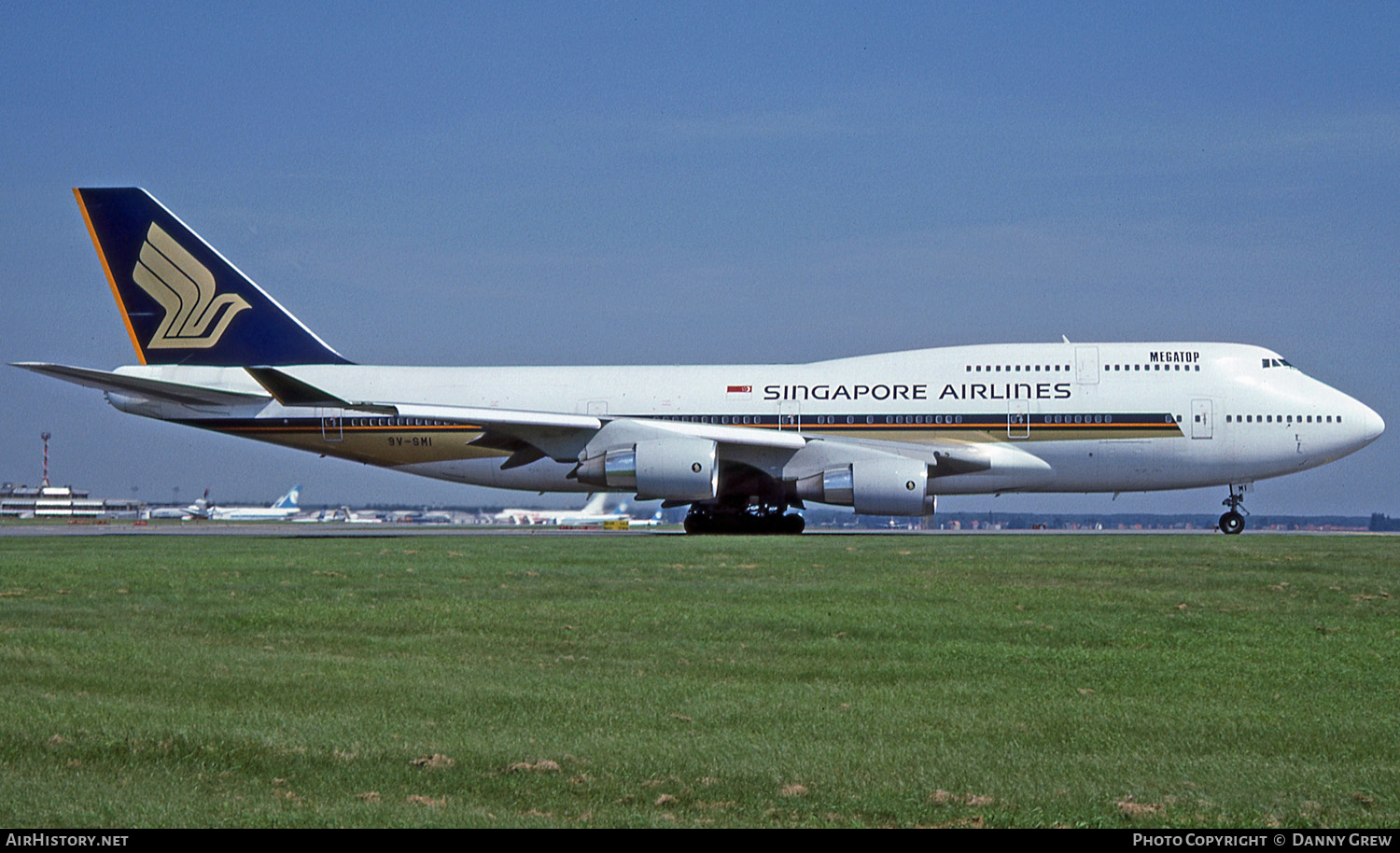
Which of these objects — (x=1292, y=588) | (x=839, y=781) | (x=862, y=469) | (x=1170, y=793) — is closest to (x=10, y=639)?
(x=839, y=781)

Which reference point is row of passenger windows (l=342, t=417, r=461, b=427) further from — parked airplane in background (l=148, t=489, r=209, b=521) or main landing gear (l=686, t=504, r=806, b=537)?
parked airplane in background (l=148, t=489, r=209, b=521)

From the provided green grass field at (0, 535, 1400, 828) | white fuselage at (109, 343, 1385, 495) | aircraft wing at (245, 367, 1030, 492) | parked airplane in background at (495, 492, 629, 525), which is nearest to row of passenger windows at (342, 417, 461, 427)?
white fuselage at (109, 343, 1385, 495)

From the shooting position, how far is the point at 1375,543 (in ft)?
81.4

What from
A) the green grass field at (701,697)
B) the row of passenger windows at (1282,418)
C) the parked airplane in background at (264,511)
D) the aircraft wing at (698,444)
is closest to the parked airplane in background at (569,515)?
the parked airplane in background at (264,511)

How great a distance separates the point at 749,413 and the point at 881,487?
14.8 feet

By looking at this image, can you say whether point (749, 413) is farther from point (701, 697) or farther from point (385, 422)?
point (701, 697)

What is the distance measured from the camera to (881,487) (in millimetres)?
28688

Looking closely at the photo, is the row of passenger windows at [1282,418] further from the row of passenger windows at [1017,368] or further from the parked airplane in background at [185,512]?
the parked airplane in background at [185,512]

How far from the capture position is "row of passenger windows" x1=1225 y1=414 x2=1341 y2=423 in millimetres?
30859

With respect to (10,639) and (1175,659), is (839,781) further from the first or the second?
(10,639)

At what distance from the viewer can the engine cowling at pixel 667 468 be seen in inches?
1145

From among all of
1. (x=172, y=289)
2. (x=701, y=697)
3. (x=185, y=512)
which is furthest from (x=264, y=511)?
(x=701, y=697)

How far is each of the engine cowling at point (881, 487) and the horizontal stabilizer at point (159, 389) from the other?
14.4m
